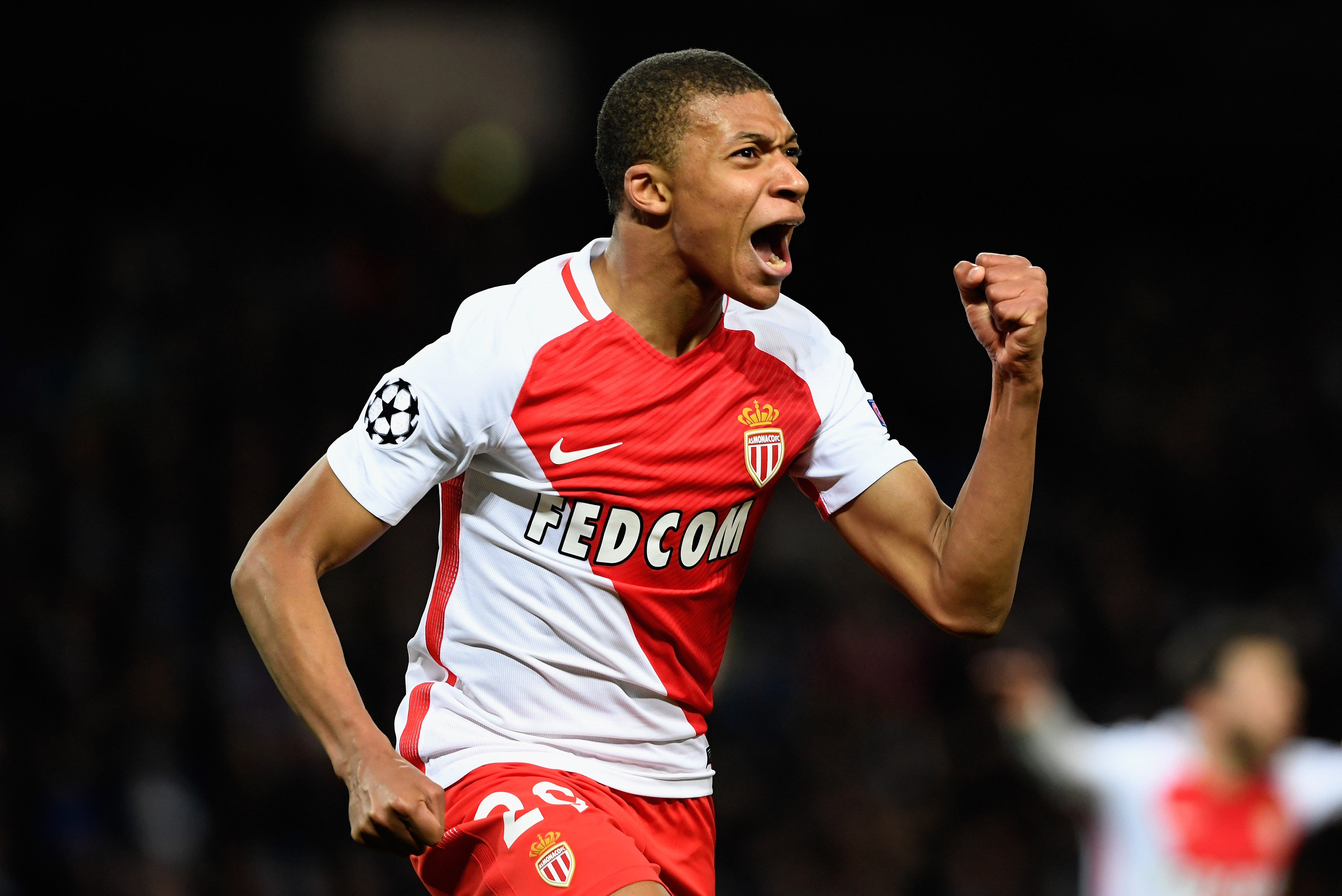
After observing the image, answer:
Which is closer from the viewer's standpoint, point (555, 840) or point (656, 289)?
point (555, 840)

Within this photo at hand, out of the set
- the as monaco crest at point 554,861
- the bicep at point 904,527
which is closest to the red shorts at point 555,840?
the as monaco crest at point 554,861

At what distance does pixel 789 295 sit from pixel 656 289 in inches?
349

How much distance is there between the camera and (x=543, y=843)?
268 centimetres

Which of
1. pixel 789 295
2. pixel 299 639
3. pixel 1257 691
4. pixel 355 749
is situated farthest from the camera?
pixel 789 295

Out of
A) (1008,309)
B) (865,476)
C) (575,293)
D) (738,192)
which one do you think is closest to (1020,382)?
(1008,309)

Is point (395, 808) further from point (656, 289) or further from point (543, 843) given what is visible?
point (656, 289)

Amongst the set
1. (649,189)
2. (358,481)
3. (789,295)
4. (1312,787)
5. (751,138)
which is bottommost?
(789,295)

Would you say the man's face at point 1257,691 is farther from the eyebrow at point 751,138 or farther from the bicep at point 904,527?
→ the eyebrow at point 751,138

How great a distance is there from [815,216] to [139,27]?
555cm

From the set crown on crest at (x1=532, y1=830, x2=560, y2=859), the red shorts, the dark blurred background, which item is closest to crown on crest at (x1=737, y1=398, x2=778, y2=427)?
the red shorts

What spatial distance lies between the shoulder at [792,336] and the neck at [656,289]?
0.13m

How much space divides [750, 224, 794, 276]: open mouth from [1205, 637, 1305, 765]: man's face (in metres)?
2.50

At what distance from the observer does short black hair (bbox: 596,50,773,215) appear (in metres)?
3.01

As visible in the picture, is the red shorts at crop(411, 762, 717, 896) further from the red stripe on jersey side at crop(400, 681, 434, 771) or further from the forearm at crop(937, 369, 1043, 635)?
the forearm at crop(937, 369, 1043, 635)
